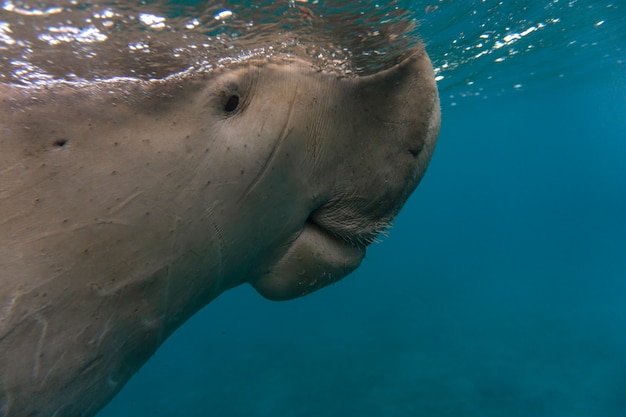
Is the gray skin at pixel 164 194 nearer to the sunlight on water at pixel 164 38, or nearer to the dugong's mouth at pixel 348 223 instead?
the dugong's mouth at pixel 348 223

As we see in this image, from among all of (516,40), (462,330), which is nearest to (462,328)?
(462,330)

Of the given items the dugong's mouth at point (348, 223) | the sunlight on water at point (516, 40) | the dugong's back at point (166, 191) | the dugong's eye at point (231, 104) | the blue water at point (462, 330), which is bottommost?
the blue water at point (462, 330)

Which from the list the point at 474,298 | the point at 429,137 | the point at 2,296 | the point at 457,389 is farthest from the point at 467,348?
the point at 2,296

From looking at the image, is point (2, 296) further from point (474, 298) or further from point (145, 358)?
point (474, 298)

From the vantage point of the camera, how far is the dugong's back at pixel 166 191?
1426 mm

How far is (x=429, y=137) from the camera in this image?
7.28 feet

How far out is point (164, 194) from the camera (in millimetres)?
1637

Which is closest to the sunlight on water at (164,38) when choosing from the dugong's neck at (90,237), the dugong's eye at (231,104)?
the dugong's eye at (231,104)

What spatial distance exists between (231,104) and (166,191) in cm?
46

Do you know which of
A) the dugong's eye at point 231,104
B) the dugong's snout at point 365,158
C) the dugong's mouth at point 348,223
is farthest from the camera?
the dugong's mouth at point 348,223

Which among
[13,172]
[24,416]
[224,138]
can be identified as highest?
[13,172]

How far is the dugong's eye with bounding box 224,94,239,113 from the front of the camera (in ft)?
5.93

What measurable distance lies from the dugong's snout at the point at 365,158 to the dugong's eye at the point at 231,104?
44cm

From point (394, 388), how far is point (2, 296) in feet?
51.9
